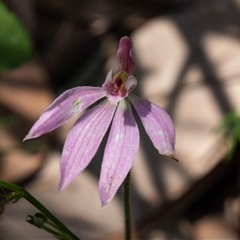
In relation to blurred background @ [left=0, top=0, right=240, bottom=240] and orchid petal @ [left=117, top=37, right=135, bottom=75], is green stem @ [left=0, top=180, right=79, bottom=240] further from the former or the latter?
blurred background @ [left=0, top=0, right=240, bottom=240]

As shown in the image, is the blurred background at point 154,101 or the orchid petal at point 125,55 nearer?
the orchid petal at point 125,55

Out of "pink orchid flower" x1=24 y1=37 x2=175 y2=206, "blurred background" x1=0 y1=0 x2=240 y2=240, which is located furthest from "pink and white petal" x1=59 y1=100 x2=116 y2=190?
"blurred background" x1=0 y1=0 x2=240 y2=240

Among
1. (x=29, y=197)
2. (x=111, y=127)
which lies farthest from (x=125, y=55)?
(x=29, y=197)

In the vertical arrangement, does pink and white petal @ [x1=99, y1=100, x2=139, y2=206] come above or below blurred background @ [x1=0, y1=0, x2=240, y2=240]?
below

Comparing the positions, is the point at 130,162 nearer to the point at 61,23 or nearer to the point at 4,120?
the point at 4,120

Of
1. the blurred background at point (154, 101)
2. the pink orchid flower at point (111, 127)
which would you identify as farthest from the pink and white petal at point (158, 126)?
the blurred background at point (154, 101)

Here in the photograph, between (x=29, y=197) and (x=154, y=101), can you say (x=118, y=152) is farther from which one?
(x=154, y=101)

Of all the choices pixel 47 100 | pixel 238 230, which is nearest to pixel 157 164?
A: pixel 238 230

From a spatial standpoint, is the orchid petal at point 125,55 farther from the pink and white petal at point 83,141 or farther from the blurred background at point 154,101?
the blurred background at point 154,101
